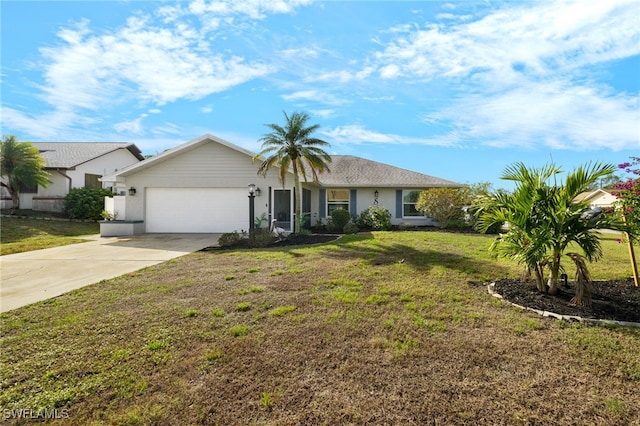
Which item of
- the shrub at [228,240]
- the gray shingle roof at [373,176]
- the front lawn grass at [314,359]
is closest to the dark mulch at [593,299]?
the front lawn grass at [314,359]

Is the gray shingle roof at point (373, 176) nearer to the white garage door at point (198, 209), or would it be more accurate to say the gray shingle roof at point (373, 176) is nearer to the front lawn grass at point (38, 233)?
the white garage door at point (198, 209)

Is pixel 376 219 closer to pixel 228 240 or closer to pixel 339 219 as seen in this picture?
pixel 339 219

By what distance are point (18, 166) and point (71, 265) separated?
56.7 feet

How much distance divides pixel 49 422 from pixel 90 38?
9.57m

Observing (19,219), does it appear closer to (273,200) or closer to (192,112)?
(192,112)

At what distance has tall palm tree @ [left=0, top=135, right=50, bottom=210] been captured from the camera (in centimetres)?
1986

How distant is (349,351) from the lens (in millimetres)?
3297

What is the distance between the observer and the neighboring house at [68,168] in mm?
21594

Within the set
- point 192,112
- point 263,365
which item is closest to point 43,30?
point 192,112

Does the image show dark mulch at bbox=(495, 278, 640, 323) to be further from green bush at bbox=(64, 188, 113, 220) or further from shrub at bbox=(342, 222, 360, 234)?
green bush at bbox=(64, 188, 113, 220)

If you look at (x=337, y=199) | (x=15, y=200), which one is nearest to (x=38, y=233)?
(x=15, y=200)
